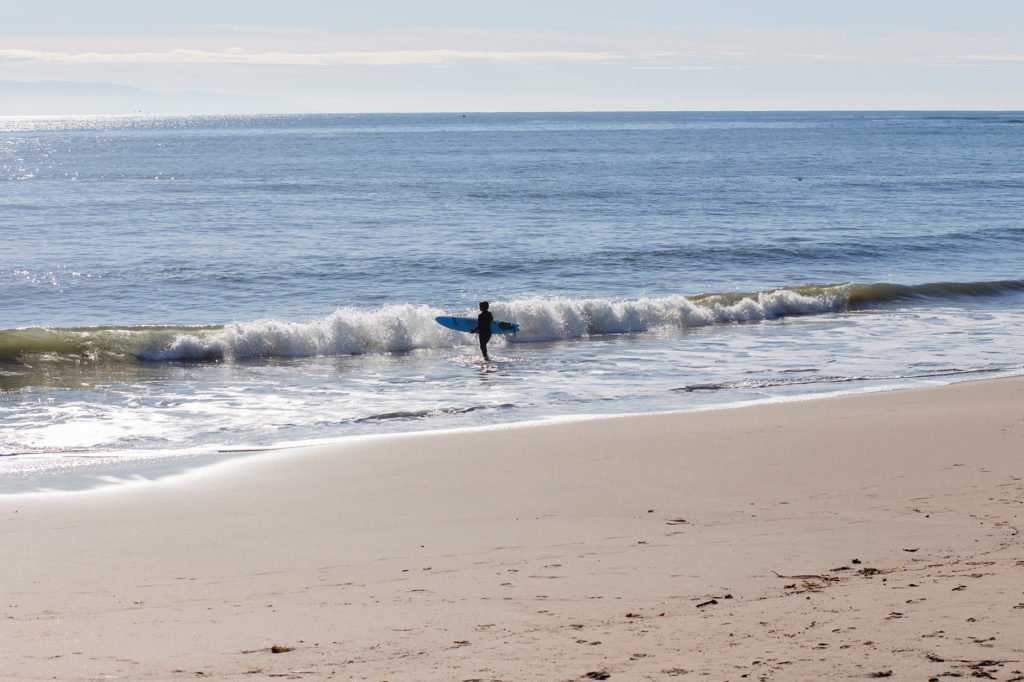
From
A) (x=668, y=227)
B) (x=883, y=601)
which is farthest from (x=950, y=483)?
(x=668, y=227)

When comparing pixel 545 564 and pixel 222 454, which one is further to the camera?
pixel 222 454

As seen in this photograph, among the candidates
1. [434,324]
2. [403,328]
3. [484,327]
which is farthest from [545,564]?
[434,324]

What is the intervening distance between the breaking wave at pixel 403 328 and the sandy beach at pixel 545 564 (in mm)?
9298

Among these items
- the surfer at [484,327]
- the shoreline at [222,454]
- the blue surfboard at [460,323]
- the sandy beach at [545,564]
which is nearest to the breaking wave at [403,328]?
the blue surfboard at [460,323]

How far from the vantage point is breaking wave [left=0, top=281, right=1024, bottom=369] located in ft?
62.1

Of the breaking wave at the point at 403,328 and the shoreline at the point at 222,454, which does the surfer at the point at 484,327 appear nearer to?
the breaking wave at the point at 403,328

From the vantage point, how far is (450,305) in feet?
78.6

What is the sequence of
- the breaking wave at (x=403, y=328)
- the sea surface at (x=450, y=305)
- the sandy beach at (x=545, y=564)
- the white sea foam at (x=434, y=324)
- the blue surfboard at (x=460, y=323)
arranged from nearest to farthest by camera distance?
the sandy beach at (x=545, y=564) < the sea surface at (x=450, y=305) < the breaking wave at (x=403, y=328) < the white sea foam at (x=434, y=324) < the blue surfboard at (x=460, y=323)

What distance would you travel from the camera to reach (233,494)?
888 centimetres

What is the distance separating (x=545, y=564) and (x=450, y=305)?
17642mm

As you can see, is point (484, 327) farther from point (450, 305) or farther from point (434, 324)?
point (450, 305)

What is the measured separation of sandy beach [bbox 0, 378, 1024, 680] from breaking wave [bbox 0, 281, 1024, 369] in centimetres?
930

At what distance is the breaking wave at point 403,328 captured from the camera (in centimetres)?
1892

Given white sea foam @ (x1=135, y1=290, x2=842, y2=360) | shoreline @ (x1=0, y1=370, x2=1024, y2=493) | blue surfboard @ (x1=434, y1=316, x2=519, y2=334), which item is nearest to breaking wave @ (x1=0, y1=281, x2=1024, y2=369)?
white sea foam @ (x1=135, y1=290, x2=842, y2=360)
